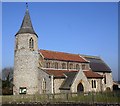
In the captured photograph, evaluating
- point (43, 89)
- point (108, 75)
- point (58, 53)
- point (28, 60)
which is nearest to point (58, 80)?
point (43, 89)

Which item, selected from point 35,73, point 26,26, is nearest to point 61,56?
point 35,73

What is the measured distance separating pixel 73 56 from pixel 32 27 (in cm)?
1230

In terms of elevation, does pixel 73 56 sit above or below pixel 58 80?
above

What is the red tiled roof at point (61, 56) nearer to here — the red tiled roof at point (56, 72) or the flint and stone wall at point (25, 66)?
the red tiled roof at point (56, 72)

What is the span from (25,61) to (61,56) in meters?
9.31

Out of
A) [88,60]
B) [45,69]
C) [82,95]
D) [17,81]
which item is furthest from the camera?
[88,60]

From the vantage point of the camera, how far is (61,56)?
4584cm

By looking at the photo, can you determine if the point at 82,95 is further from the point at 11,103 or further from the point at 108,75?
the point at 108,75

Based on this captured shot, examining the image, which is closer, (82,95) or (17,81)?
(82,95)

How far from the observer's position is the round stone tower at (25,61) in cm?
3819

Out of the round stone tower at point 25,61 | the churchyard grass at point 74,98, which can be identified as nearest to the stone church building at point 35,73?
the round stone tower at point 25,61

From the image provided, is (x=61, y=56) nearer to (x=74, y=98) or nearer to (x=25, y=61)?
(x=25, y=61)

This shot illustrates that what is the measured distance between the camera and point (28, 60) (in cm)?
3853

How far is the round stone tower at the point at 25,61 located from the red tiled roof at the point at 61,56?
3336mm
